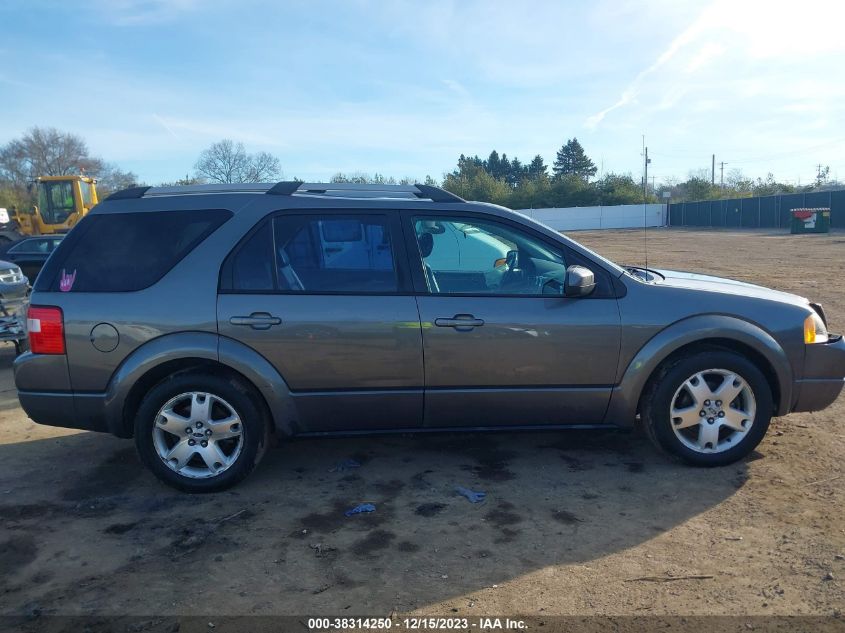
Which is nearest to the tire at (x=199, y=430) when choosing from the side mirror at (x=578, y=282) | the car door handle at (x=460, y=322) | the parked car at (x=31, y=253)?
the car door handle at (x=460, y=322)

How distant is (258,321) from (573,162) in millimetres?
94682

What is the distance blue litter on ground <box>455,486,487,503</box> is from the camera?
3854 millimetres

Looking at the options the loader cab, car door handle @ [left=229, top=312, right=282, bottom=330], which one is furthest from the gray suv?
the loader cab

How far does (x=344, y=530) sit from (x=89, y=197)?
72.8 ft

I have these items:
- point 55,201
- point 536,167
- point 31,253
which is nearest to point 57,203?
point 55,201

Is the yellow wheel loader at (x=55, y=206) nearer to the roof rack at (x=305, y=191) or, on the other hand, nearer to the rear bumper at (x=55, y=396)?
the roof rack at (x=305, y=191)

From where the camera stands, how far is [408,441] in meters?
4.90

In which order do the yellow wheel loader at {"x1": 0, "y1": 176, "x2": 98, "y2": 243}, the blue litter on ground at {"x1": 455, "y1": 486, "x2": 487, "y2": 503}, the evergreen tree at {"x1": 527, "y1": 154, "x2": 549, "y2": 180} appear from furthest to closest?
the evergreen tree at {"x1": 527, "y1": 154, "x2": 549, "y2": 180}, the yellow wheel loader at {"x1": 0, "y1": 176, "x2": 98, "y2": 243}, the blue litter on ground at {"x1": 455, "y1": 486, "x2": 487, "y2": 503}

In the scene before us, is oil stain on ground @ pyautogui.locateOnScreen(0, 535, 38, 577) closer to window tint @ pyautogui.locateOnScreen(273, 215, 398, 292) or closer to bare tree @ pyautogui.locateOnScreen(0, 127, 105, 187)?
window tint @ pyautogui.locateOnScreen(273, 215, 398, 292)

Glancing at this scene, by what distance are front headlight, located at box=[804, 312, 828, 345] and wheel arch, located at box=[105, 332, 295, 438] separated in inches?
133

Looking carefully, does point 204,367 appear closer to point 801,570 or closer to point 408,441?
point 408,441

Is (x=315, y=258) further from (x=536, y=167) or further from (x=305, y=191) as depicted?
(x=536, y=167)

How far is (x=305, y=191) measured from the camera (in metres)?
4.27

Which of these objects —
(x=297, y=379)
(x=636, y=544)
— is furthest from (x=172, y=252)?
(x=636, y=544)
